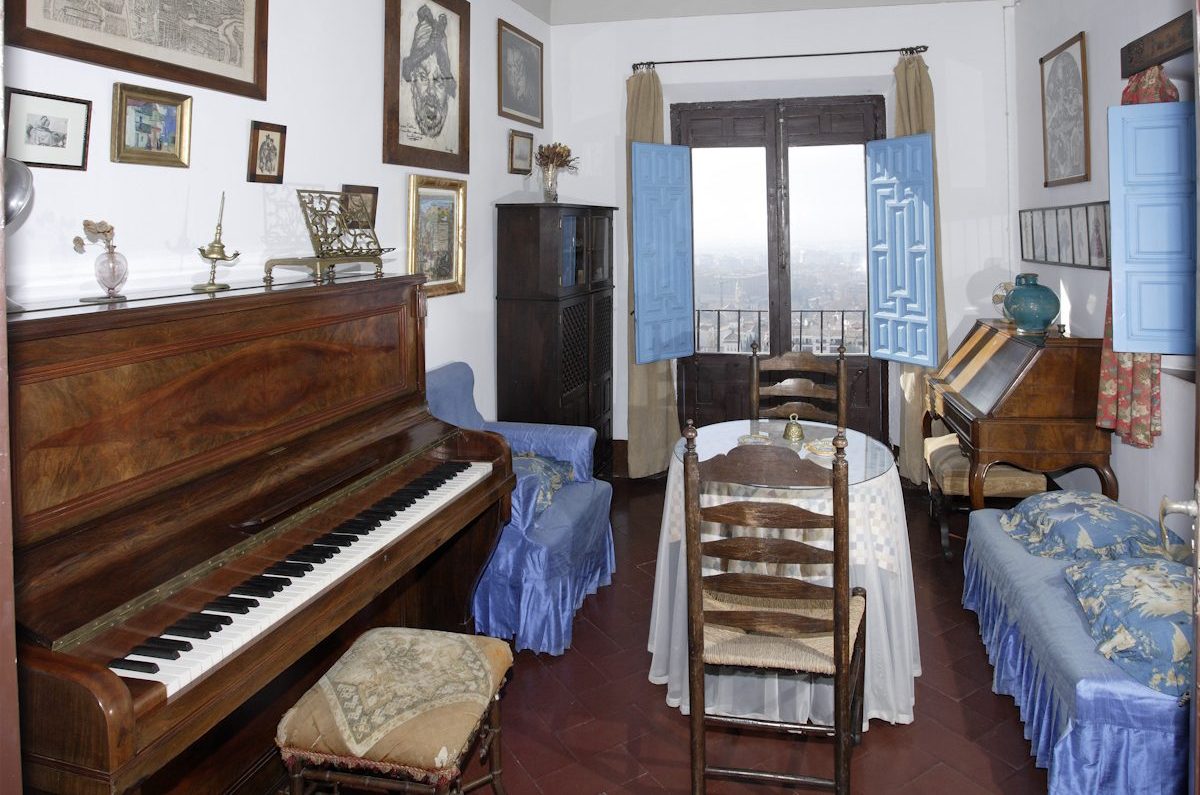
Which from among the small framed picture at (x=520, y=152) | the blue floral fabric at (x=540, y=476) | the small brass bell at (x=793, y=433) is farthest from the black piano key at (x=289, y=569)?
the small framed picture at (x=520, y=152)

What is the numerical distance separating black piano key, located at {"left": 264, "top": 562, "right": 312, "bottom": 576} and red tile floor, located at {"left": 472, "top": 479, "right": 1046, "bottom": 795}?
3.32 feet

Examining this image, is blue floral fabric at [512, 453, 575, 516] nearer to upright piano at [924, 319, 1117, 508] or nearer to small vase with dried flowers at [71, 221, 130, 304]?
small vase with dried flowers at [71, 221, 130, 304]

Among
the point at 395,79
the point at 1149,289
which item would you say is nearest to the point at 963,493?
the point at 1149,289

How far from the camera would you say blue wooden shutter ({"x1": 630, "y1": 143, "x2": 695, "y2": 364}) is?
237 inches

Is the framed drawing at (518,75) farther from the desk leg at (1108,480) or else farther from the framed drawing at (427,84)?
the desk leg at (1108,480)

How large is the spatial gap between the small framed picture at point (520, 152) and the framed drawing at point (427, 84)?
0.66 m

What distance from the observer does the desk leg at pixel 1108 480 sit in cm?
420

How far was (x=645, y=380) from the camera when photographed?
6.33m

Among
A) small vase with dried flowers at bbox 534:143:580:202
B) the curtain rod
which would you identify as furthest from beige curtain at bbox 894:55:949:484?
small vase with dried flowers at bbox 534:143:580:202

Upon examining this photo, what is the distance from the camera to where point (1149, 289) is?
2467mm

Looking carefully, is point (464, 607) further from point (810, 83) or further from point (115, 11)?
point (810, 83)

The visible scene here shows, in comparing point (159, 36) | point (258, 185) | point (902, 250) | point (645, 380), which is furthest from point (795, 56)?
point (159, 36)

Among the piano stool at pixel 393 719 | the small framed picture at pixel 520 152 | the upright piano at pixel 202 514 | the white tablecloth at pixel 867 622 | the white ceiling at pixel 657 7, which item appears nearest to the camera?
the upright piano at pixel 202 514

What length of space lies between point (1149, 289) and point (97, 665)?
2.53 m
